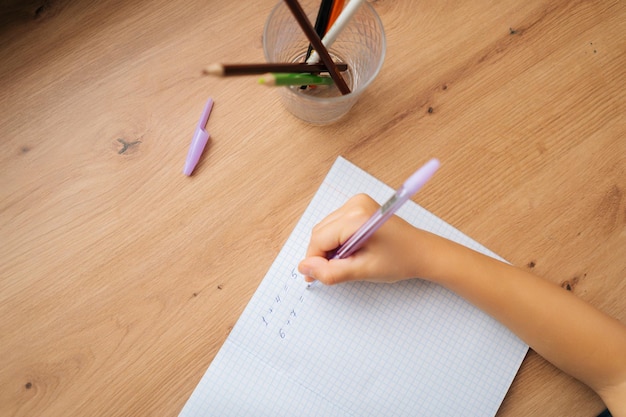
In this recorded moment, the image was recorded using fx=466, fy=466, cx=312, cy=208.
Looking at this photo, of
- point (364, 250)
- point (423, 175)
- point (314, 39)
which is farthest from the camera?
point (364, 250)

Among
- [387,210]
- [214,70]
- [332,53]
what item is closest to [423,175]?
[387,210]

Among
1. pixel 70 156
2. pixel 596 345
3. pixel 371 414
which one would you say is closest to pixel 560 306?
pixel 596 345

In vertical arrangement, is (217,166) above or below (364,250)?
above

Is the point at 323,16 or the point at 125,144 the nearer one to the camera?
the point at 323,16

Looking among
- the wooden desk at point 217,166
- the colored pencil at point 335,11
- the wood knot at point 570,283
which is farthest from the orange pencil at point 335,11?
the wood knot at point 570,283

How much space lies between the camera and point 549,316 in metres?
0.58

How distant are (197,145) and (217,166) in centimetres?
4

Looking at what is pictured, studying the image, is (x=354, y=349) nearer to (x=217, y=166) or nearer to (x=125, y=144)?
(x=217, y=166)

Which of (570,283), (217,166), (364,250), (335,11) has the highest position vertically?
(335,11)

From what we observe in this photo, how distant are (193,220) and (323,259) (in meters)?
0.18

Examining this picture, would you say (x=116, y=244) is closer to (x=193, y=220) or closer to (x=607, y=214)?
(x=193, y=220)

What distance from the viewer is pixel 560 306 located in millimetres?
579

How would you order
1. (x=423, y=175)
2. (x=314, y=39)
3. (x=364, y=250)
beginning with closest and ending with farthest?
(x=423, y=175)
(x=314, y=39)
(x=364, y=250)

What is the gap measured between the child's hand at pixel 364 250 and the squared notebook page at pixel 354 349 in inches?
1.7
